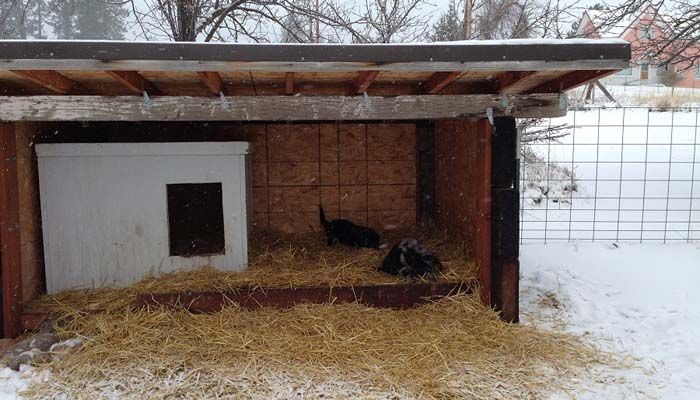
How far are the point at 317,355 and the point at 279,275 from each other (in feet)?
3.20

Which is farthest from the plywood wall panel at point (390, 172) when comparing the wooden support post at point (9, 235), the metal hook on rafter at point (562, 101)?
the wooden support post at point (9, 235)

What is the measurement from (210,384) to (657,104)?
14170 millimetres

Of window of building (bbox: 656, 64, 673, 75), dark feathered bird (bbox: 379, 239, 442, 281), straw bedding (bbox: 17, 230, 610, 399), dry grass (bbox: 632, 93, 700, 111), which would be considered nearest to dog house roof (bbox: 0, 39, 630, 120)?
dark feathered bird (bbox: 379, 239, 442, 281)

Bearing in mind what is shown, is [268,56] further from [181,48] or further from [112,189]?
[112,189]

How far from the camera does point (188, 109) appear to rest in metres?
3.37

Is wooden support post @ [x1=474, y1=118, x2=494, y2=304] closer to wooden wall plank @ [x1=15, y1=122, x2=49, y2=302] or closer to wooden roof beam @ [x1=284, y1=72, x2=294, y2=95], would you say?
wooden roof beam @ [x1=284, y1=72, x2=294, y2=95]

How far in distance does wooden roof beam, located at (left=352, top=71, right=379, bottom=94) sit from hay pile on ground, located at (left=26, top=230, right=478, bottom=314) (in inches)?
58.8

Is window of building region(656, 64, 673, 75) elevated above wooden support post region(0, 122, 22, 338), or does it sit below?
above

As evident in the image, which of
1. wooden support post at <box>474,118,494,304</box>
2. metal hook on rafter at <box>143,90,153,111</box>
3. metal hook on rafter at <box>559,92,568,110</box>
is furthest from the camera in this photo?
wooden support post at <box>474,118,494,304</box>

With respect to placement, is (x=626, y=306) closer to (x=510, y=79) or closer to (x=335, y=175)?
(x=510, y=79)

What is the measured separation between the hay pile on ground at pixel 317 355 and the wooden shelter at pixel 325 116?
0.51m

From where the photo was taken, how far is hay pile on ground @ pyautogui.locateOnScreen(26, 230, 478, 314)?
12.4 ft

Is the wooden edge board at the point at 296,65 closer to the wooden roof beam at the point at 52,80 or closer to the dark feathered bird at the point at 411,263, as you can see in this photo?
the wooden roof beam at the point at 52,80

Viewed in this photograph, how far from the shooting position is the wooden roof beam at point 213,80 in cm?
290
